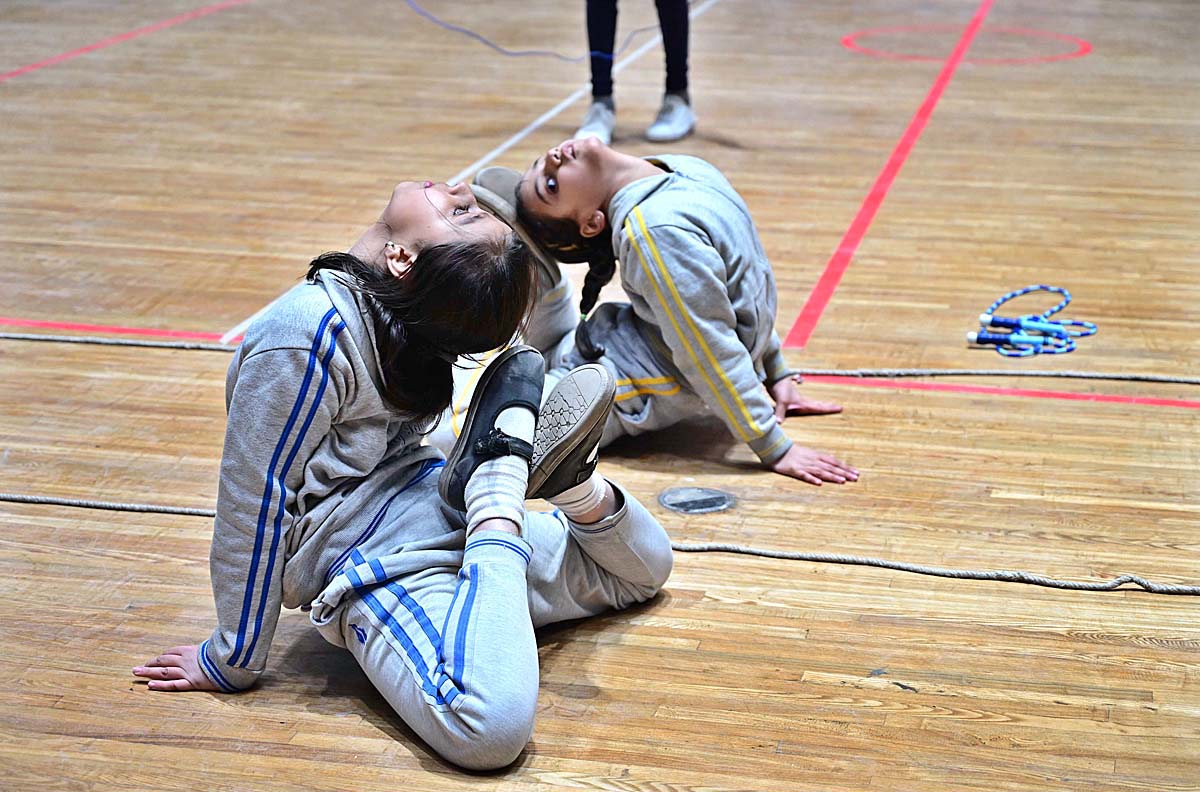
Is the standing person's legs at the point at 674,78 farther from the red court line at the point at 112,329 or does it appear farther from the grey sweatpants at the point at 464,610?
the grey sweatpants at the point at 464,610

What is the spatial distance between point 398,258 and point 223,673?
0.51m

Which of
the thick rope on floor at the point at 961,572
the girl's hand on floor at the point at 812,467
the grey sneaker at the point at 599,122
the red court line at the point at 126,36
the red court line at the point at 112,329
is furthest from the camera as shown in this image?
the red court line at the point at 126,36

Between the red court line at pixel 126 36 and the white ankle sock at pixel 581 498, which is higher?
the white ankle sock at pixel 581 498

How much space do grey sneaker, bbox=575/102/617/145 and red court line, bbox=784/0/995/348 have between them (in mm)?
864

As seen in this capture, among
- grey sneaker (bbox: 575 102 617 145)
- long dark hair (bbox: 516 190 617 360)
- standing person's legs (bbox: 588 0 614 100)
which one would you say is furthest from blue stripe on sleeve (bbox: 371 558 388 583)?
standing person's legs (bbox: 588 0 614 100)

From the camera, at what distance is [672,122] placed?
435 cm

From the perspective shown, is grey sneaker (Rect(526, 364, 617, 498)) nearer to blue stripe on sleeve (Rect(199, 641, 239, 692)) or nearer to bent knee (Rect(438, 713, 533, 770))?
bent knee (Rect(438, 713, 533, 770))

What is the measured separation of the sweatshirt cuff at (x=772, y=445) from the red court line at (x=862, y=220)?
0.56 metres

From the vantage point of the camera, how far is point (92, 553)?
76.8 inches

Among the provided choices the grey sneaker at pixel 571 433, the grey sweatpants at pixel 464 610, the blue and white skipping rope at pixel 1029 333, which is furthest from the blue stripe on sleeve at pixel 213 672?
the blue and white skipping rope at pixel 1029 333

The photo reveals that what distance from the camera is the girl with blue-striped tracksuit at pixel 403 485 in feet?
4.86

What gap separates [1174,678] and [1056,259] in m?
1.76

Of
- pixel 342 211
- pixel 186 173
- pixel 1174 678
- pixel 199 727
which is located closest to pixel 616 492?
pixel 199 727

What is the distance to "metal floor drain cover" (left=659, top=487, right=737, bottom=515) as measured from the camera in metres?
2.11
